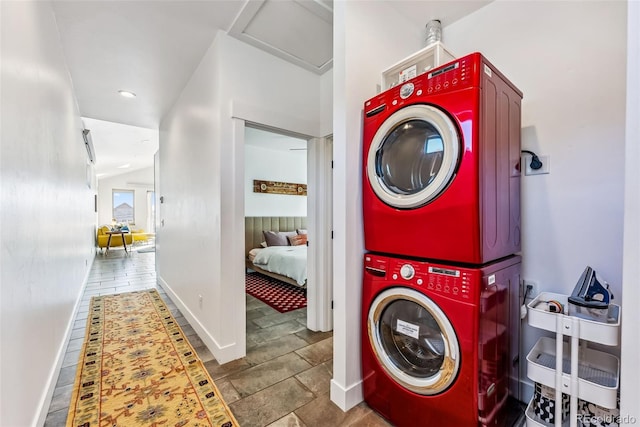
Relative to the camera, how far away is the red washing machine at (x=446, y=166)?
1213 mm

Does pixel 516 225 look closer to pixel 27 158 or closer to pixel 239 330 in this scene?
pixel 239 330

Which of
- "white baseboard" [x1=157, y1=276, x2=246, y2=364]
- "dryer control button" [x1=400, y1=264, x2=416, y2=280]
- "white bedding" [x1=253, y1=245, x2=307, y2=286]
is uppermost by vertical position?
"dryer control button" [x1=400, y1=264, x2=416, y2=280]

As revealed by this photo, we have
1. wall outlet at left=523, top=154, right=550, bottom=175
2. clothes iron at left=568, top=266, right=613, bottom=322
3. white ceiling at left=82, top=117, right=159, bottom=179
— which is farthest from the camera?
white ceiling at left=82, top=117, right=159, bottom=179

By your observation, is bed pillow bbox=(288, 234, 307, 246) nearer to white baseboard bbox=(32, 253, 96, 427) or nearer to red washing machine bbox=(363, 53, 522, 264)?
white baseboard bbox=(32, 253, 96, 427)

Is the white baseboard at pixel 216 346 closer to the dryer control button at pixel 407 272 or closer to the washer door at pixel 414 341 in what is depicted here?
the washer door at pixel 414 341

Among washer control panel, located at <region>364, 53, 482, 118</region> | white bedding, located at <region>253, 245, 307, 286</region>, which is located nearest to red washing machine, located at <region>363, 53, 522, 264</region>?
washer control panel, located at <region>364, 53, 482, 118</region>

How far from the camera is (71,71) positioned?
109 inches

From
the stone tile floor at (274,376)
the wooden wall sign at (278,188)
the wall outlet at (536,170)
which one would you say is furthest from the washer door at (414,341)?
the wooden wall sign at (278,188)

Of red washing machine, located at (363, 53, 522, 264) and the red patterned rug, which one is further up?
red washing machine, located at (363, 53, 522, 264)

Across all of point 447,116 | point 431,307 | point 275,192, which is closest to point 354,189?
point 447,116

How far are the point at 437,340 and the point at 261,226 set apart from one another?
451 cm

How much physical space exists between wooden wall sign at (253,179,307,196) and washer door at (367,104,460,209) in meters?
4.46

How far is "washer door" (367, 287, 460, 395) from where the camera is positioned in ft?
4.17

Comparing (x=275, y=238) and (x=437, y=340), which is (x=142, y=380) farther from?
(x=275, y=238)
